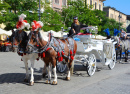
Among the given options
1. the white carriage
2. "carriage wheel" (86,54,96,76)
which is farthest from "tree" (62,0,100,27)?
"carriage wheel" (86,54,96,76)

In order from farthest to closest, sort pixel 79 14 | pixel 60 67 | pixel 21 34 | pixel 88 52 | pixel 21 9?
1. pixel 79 14
2. pixel 21 9
3. pixel 60 67
4. pixel 88 52
5. pixel 21 34

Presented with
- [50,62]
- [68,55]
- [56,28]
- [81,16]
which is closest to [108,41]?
[68,55]

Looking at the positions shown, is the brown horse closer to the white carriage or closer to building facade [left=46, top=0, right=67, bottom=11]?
the white carriage

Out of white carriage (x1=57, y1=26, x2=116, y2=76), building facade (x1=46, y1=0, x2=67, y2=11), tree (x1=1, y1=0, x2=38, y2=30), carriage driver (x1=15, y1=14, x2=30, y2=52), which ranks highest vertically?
building facade (x1=46, y1=0, x2=67, y2=11)

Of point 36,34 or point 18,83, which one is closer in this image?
point 36,34

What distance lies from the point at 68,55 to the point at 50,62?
0.88 metres

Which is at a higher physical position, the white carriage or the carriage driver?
the carriage driver

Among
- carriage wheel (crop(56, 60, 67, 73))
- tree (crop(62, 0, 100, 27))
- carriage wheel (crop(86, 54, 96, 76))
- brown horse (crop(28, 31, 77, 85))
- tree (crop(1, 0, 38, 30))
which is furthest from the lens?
tree (crop(62, 0, 100, 27))

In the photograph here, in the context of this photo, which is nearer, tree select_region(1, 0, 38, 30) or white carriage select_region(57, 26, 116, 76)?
white carriage select_region(57, 26, 116, 76)

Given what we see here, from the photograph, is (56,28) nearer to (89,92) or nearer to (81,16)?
(81,16)

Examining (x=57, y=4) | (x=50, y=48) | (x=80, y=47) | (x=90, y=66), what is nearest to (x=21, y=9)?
(x=57, y=4)

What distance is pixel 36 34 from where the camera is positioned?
5879 mm

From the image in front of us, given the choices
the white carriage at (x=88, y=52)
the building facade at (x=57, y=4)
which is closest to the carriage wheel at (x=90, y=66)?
the white carriage at (x=88, y=52)

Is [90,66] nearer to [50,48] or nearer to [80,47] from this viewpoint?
[80,47]
